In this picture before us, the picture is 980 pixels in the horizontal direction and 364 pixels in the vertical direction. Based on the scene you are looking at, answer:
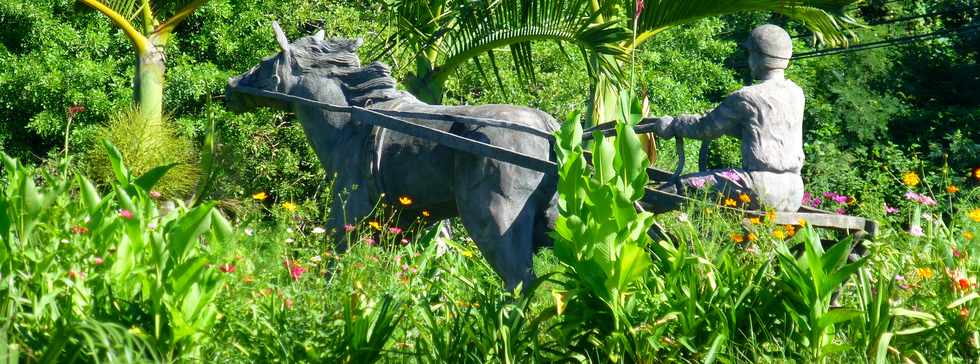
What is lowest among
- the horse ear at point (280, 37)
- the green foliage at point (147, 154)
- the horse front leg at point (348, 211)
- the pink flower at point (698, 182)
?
the green foliage at point (147, 154)

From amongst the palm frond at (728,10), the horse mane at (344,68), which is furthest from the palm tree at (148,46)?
the palm frond at (728,10)

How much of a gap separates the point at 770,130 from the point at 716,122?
0.81ft

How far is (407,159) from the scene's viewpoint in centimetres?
647

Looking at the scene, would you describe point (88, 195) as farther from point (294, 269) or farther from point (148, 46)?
point (148, 46)

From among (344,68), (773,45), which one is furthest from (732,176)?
(344,68)

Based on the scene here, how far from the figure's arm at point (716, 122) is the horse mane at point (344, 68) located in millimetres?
1942

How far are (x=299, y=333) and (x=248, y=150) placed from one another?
29.8 feet

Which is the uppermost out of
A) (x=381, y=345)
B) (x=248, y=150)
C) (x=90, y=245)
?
(x=90, y=245)

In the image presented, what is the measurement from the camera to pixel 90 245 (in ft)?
14.5

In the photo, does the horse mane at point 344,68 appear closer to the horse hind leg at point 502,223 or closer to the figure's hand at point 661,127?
the horse hind leg at point 502,223

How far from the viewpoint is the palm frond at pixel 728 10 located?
8.99 m

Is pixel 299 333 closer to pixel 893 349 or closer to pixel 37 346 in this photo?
pixel 37 346

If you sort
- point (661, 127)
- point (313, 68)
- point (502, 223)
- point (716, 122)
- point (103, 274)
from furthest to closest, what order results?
point (313, 68)
point (502, 223)
point (661, 127)
point (716, 122)
point (103, 274)

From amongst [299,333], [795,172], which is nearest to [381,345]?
[299,333]
